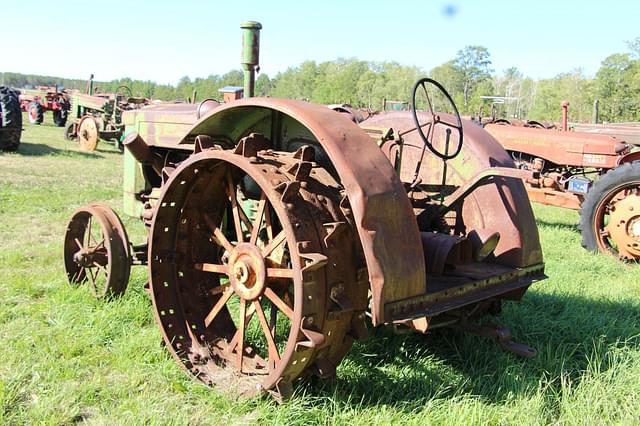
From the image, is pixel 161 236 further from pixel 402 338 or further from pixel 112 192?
pixel 112 192

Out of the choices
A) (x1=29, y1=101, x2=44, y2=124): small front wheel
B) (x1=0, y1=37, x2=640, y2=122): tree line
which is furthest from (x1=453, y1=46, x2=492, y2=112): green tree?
(x1=29, y1=101, x2=44, y2=124): small front wheel

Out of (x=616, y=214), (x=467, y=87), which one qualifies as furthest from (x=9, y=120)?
(x=467, y=87)

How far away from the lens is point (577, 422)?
2.68 metres

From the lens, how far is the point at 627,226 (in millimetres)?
6379

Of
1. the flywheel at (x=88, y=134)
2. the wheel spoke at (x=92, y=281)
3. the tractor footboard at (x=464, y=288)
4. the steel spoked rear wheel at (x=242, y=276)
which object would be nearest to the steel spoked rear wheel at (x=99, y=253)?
the wheel spoke at (x=92, y=281)

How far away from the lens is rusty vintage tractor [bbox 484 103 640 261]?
253 inches

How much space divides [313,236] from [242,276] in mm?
545

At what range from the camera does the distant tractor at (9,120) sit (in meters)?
12.8

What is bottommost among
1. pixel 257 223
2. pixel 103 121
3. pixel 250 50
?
pixel 257 223

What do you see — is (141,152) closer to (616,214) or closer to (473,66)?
(616,214)

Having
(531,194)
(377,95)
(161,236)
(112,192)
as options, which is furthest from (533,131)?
(377,95)

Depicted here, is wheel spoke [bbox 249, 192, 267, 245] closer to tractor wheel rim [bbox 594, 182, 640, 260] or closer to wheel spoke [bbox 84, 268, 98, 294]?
wheel spoke [bbox 84, 268, 98, 294]

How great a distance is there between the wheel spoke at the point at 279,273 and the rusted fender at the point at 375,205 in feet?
1.34

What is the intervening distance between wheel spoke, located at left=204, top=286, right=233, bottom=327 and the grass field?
0.29 meters
